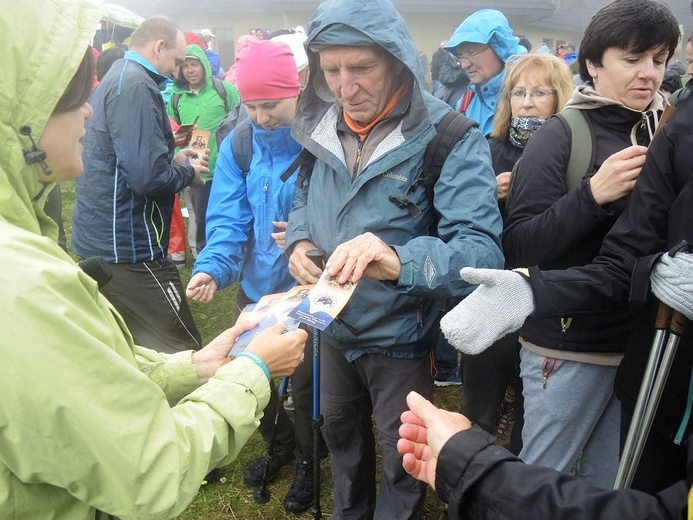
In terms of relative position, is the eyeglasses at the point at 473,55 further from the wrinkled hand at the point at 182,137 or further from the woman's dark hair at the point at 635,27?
the wrinkled hand at the point at 182,137

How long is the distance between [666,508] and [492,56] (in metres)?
4.08

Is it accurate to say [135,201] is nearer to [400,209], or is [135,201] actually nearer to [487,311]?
[400,209]

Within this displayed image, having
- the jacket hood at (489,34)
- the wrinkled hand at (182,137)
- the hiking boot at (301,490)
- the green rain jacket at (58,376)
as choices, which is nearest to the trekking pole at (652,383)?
the green rain jacket at (58,376)

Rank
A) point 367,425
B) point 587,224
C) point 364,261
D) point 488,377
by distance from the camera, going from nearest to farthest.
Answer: point 364,261 → point 587,224 → point 367,425 → point 488,377

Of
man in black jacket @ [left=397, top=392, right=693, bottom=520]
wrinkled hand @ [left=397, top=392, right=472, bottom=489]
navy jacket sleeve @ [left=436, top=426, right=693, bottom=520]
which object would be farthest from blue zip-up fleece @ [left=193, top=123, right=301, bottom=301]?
navy jacket sleeve @ [left=436, top=426, right=693, bottom=520]

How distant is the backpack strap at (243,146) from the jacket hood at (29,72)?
1.87 m

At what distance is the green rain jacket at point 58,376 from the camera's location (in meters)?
1.14

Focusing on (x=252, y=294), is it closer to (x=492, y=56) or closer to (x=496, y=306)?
(x=496, y=306)

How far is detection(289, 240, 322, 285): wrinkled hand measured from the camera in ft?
8.11

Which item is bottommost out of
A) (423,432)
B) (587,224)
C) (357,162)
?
(423,432)

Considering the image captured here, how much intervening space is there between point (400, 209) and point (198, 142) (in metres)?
3.57

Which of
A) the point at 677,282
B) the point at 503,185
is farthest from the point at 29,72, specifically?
the point at 503,185

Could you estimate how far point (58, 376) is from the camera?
3.80 ft

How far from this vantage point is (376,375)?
2586 mm
